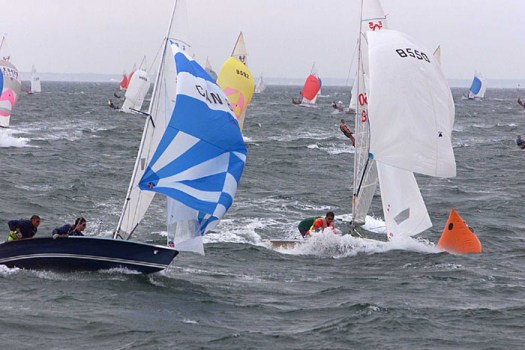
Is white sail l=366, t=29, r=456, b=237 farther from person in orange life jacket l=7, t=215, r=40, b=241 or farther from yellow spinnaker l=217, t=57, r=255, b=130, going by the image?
yellow spinnaker l=217, t=57, r=255, b=130

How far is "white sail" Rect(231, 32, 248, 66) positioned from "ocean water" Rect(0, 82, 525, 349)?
6.66 metres

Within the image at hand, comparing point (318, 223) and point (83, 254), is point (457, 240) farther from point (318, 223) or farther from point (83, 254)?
point (83, 254)

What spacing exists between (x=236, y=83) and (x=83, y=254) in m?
16.1

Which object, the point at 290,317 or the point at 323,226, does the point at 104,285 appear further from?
the point at 323,226

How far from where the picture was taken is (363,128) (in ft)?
78.5

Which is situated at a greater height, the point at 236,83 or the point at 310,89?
the point at 236,83

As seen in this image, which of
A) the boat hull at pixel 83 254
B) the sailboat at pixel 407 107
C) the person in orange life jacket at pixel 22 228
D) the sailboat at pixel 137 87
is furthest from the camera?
the sailboat at pixel 137 87

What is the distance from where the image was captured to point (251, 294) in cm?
1792

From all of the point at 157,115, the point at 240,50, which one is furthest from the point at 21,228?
the point at 240,50

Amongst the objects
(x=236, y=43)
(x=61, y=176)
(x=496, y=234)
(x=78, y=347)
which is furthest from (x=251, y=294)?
(x=236, y=43)

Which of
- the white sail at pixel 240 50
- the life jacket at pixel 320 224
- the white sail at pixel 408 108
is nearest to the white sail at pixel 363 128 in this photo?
the life jacket at pixel 320 224

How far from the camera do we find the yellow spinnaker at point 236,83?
32.9 meters

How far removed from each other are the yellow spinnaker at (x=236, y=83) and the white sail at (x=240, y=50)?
9.77 meters

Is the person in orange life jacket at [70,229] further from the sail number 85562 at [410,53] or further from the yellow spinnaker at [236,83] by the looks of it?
the yellow spinnaker at [236,83]
